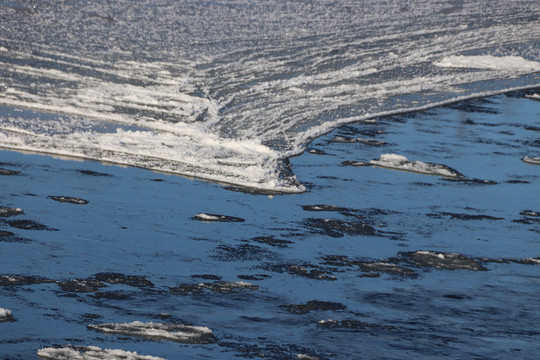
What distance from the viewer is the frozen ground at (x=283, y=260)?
3668 millimetres

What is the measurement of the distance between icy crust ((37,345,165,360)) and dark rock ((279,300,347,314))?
2.70 feet

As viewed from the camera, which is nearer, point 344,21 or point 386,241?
point 386,241

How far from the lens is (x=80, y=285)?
4.11m

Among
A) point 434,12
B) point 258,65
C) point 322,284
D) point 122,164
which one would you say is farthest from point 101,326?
point 434,12

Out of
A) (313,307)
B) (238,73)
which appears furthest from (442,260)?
(238,73)

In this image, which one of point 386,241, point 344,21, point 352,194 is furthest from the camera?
point 344,21

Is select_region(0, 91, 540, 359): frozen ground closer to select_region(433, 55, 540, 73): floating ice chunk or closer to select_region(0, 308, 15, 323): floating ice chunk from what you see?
select_region(0, 308, 15, 323): floating ice chunk

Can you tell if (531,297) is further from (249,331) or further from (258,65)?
(258,65)

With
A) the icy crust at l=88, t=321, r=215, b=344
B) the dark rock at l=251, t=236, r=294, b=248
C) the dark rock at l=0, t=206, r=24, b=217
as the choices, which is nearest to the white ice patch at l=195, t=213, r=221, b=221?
the dark rock at l=251, t=236, r=294, b=248

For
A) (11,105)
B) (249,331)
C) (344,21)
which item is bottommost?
(249,331)

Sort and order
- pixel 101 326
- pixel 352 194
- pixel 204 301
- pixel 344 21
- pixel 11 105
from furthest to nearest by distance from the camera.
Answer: pixel 344 21 → pixel 11 105 → pixel 352 194 → pixel 204 301 → pixel 101 326

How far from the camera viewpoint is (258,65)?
9680 mm

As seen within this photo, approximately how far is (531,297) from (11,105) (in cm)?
467

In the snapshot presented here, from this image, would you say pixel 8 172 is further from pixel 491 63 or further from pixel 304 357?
pixel 491 63
